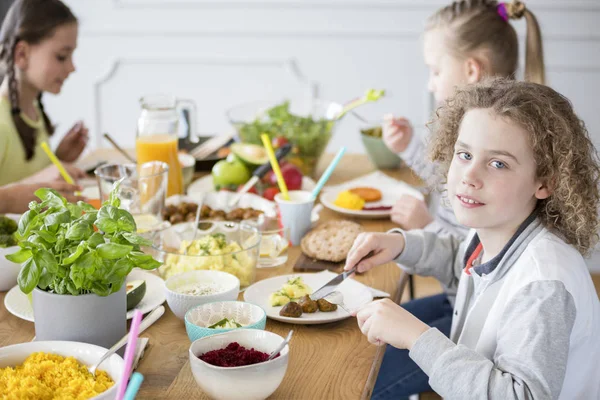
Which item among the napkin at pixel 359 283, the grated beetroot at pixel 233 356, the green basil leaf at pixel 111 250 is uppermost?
the green basil leaf at pixel 111 250

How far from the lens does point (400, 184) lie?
2.37 meters

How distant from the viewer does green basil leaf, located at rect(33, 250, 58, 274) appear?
1.14m

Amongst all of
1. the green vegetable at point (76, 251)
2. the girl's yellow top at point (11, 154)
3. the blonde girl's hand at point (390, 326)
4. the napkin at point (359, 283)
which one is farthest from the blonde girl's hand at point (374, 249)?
the girl's yellow top at point (11, 154)

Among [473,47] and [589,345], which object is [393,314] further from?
[473,47]

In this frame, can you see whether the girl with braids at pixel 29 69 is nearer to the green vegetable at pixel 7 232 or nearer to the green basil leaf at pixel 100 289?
the green vegetable at pixel 7 232

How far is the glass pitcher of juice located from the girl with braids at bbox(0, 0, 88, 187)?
0.57 meters

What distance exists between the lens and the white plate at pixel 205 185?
88.5 inches

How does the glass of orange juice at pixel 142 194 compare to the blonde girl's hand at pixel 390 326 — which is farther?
the glass of orange juice at pixel 142 194

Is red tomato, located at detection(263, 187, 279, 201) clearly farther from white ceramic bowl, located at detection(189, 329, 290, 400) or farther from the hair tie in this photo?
white ceramic bowl, located at detection(189, 329, 290, 400)

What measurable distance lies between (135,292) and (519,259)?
706mm

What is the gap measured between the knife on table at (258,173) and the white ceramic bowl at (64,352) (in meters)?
0.95

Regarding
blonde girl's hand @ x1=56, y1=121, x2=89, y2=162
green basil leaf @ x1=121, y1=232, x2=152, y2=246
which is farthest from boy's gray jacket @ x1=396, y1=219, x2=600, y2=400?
blonde girl's hand @ x1=56, y1=121, x2=89, y2=162

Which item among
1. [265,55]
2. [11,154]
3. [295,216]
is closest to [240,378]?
[295,216]

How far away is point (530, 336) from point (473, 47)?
131cm
